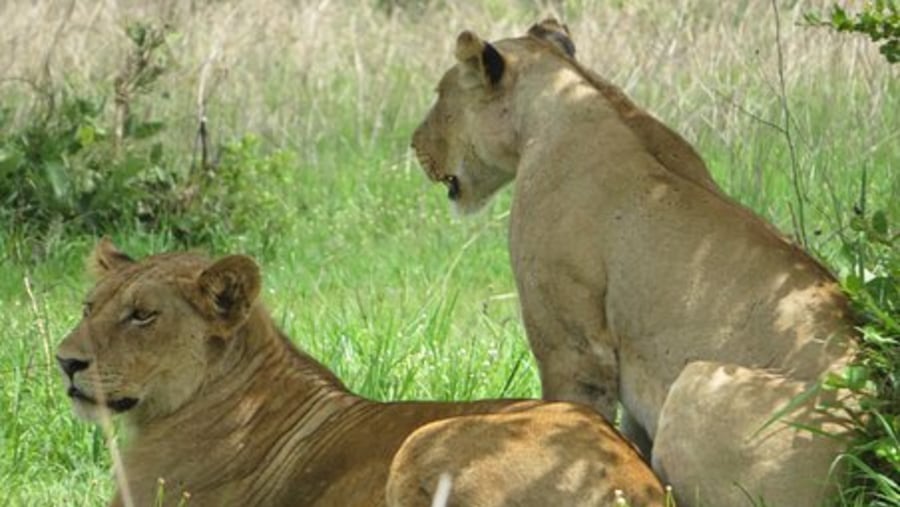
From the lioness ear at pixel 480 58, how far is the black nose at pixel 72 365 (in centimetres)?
154

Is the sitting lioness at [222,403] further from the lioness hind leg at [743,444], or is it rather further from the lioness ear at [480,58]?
the lioness ear at [480,58]

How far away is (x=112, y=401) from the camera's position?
614 centimetres

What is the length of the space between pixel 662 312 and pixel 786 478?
2.49 feet

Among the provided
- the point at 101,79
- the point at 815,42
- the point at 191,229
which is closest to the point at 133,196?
the point at 191,229

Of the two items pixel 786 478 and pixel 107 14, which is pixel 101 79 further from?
pixel 786 478

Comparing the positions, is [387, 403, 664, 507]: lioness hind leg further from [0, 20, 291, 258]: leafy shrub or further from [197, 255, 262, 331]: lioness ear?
[0, 20, 291, 258]: leafy shrub

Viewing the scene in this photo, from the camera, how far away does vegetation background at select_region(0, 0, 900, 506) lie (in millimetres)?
7242

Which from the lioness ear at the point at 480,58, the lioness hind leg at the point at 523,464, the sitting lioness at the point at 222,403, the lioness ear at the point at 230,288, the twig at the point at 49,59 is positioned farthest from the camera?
the twig at the point at 49,59

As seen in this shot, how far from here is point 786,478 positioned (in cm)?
554

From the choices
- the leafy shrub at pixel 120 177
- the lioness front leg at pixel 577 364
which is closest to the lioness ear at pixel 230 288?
the lioness front leg at pixel 577 364

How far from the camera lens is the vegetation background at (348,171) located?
7242 mm

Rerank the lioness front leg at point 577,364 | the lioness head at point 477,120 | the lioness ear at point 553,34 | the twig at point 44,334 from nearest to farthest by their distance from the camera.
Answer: the lioness front leg at point 577,364
the lioness head at point 477,120
the lioness ear at point 553,34
the twig at point 44,334

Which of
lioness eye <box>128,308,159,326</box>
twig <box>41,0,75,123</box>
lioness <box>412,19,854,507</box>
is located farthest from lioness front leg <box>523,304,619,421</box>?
twig <box>41,0,75,123</box>

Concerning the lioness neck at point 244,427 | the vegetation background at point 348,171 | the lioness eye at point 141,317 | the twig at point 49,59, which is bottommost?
the vegetation background at point 348,171
